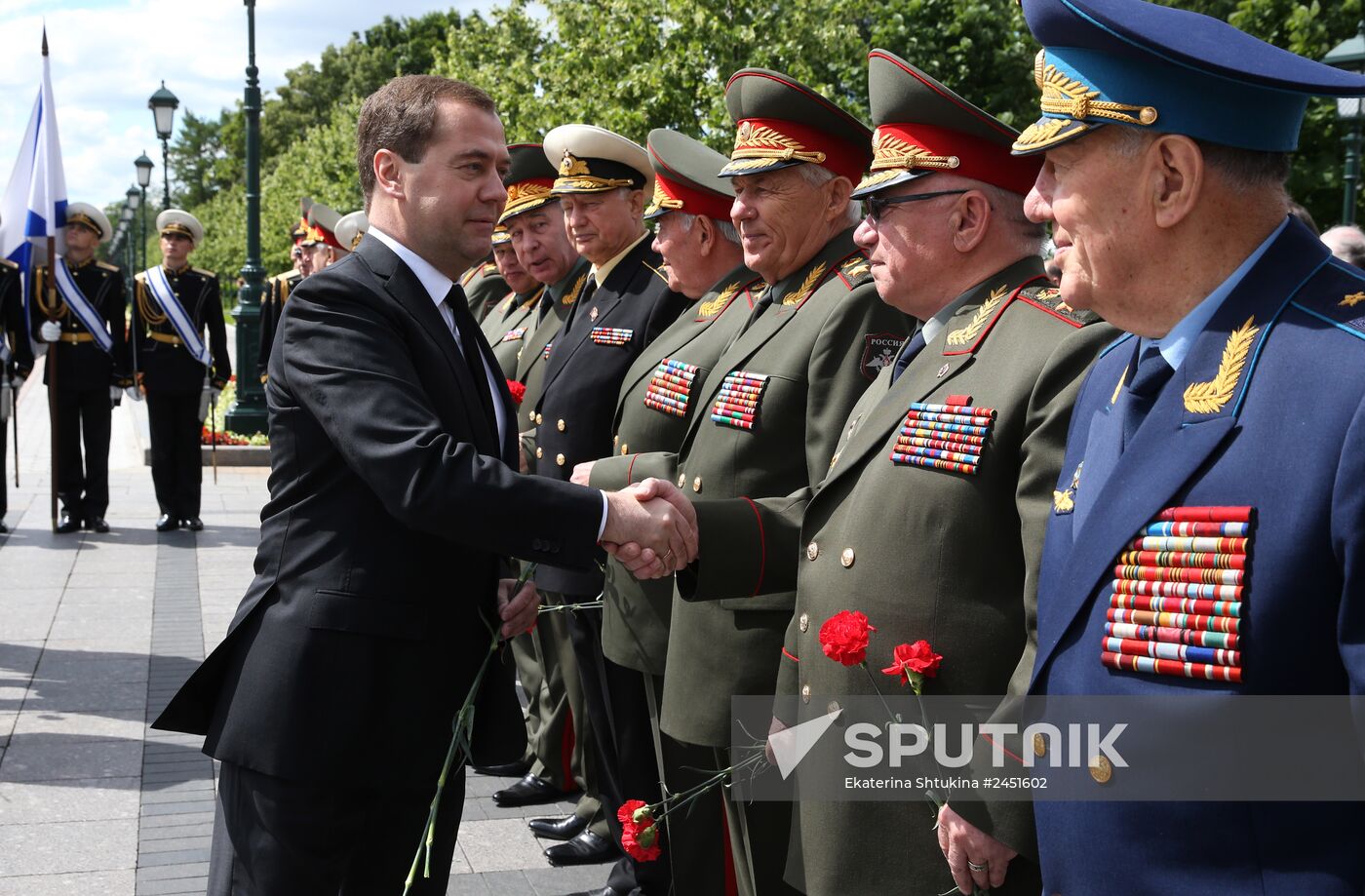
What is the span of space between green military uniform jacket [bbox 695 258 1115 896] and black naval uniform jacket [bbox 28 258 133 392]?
32.9ft

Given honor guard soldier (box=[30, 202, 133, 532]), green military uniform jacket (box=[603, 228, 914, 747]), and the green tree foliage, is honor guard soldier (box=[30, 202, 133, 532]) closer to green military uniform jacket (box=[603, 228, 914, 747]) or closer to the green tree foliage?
the green tree foliage

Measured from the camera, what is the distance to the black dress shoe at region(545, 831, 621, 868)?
489 cm

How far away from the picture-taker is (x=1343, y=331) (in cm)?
173

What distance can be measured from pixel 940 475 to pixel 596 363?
8.46 ft

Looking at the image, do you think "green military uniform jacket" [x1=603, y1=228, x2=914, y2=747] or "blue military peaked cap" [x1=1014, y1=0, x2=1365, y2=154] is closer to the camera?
"blue military peaked cap" [x1=1014, y1=0, x2=1365, y2=154]

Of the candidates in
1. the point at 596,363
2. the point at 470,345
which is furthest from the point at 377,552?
the point at 596,363

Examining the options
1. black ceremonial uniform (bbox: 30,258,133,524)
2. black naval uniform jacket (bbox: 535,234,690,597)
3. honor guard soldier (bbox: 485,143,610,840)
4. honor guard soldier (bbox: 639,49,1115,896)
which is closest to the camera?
honor guard soldier (bbox: 639,49,1115,896)

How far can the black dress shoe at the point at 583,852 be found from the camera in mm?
4887

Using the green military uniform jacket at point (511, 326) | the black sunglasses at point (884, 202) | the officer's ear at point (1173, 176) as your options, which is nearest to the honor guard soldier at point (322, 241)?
the green military uniform jacket at point (511, 326)

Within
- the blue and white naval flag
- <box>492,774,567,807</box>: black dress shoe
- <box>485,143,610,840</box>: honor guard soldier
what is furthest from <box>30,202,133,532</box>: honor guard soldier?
<box>492,774,567,807</box>: black dress shoe

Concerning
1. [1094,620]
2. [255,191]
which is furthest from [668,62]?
[1094,620]

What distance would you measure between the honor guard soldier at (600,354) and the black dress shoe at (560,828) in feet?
0.55

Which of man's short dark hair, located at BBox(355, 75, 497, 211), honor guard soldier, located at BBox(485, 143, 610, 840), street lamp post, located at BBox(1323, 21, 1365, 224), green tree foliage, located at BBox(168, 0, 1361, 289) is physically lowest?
honor guard soldier, located at BBox(485, 143, 610, 840)

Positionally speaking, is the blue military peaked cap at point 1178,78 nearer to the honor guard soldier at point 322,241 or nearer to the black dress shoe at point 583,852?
the black dress shoe at point 583,852
